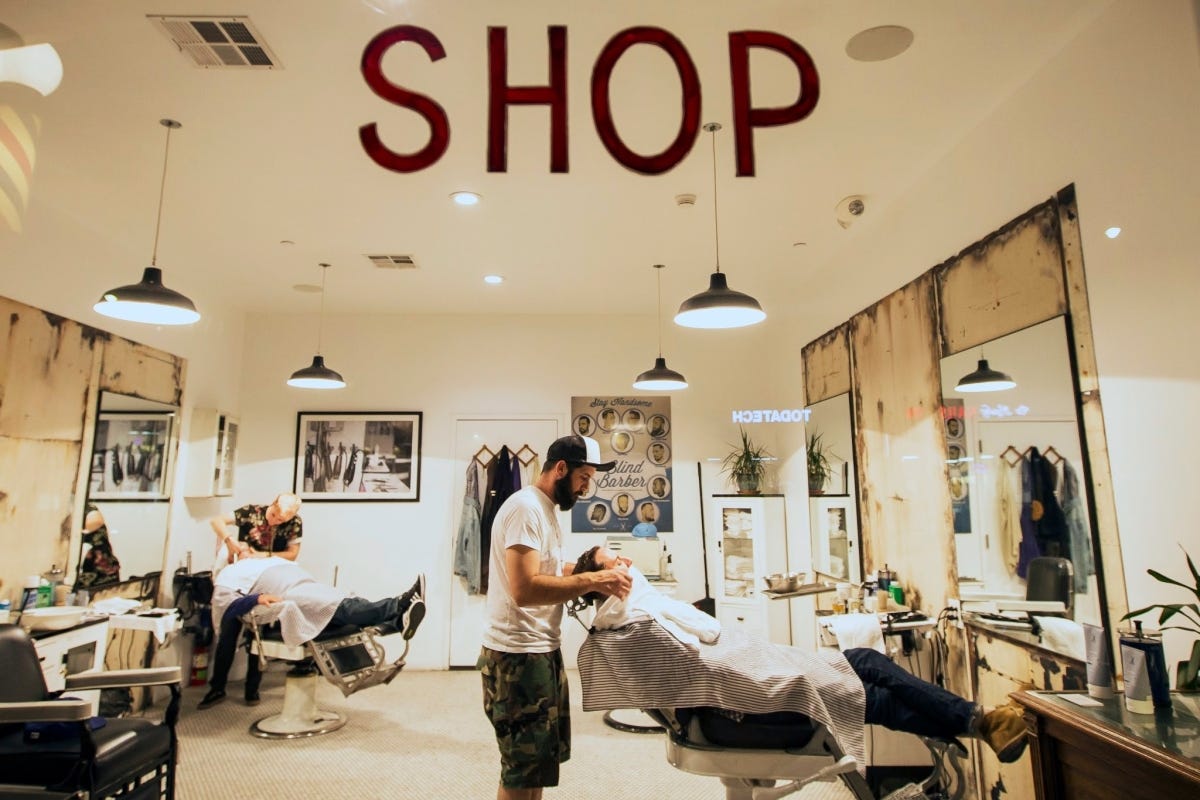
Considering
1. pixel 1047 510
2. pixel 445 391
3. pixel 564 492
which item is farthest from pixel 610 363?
pixel 1047 510

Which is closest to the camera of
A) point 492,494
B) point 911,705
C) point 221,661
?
point 911,705

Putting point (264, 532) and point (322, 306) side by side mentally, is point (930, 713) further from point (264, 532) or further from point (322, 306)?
point (322, 306)

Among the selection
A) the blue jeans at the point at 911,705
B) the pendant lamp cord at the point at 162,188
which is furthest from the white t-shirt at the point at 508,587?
the pendant lamp cord at the point at 162,188

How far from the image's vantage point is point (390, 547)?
577 cm

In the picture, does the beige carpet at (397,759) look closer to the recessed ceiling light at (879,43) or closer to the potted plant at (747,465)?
the potted plant at (747,465)

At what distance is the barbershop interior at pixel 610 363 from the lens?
6.81 ft

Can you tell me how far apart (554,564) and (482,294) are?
346cm

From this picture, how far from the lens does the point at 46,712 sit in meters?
2.22

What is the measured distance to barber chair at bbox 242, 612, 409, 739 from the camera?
3.90 m

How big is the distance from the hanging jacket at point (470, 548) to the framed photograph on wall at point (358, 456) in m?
0.50

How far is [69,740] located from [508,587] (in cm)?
166

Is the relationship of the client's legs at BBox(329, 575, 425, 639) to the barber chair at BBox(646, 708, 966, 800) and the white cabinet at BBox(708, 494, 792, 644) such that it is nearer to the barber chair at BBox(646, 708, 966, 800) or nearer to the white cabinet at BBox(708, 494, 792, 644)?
the barber chair at BBox(646, 708, 966, 800)

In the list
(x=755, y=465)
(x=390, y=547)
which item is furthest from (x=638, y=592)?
(x=390, y=547)

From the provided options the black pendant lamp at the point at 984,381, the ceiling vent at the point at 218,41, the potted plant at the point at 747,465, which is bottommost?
the potted plant at the point at 747,465
